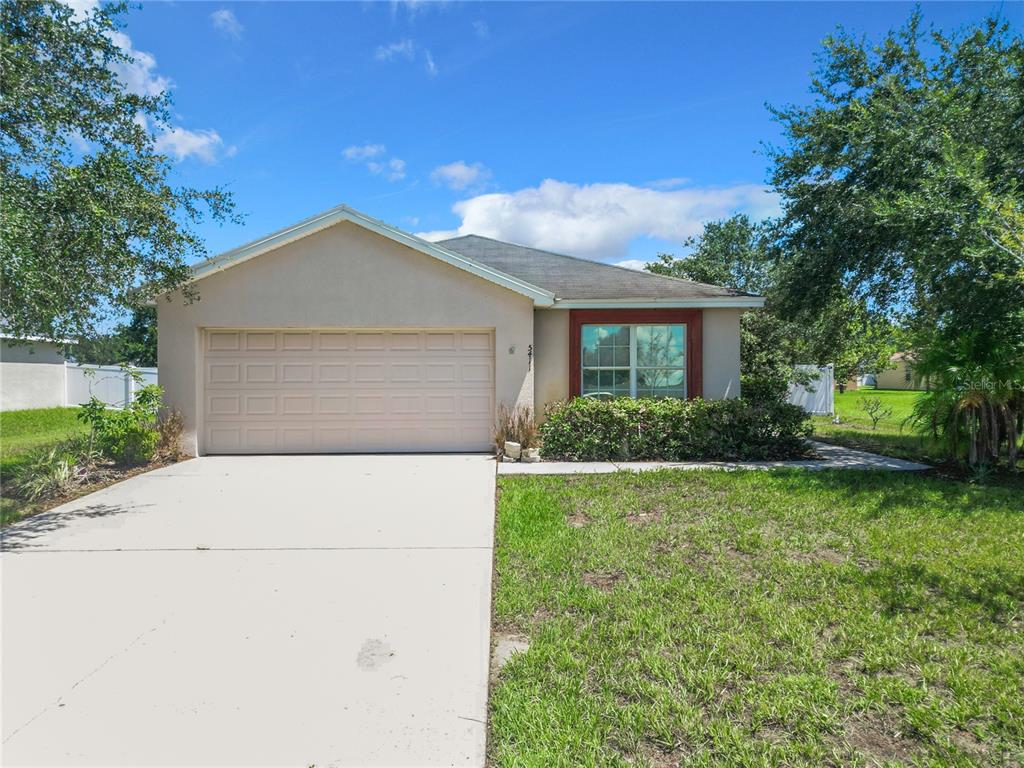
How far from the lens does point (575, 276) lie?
1209 cm

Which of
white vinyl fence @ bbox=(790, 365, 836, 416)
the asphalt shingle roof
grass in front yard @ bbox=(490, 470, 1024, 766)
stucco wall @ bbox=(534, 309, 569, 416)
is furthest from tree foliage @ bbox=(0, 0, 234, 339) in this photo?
white vinyl fence @ bbox=(790, 365, 836, 416)

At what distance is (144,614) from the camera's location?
143 inches

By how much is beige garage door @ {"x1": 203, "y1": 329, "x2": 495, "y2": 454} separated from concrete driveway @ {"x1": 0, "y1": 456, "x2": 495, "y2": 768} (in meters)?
3.71

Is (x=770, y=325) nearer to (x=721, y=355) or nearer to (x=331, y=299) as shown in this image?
(x=721, y=355)

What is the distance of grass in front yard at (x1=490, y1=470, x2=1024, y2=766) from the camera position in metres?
2.38

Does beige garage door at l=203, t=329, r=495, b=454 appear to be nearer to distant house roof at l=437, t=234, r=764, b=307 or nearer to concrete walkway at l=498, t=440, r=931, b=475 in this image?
concrete walkway at l=498, t=440, r=931, b=475

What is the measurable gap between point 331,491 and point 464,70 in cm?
856

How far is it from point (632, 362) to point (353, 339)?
18.3 ft

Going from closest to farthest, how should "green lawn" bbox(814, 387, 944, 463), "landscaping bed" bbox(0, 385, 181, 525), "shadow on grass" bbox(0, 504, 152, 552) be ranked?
1. "shadow on grass" bbox(0, 504, 152, 552)
2. "landscaping bed" bbox(0, 385, 181, 525)
3. "green lawn" bbox(814, 387, 944, 463)

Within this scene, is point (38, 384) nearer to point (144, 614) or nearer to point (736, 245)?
point (144, 614)

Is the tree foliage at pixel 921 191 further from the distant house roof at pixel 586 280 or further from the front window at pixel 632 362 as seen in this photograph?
the front window at pixel 632 362

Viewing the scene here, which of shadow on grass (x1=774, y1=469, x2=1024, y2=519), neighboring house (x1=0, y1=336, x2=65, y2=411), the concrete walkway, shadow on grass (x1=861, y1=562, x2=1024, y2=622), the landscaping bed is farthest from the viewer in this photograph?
neighboring house (x1=0, y1=336, x2=65, y2=411)

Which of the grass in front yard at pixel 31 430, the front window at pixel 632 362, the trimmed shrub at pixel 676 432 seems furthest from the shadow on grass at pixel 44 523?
the front window at pixel 632 362

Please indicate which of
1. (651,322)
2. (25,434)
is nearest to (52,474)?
(25,434)
